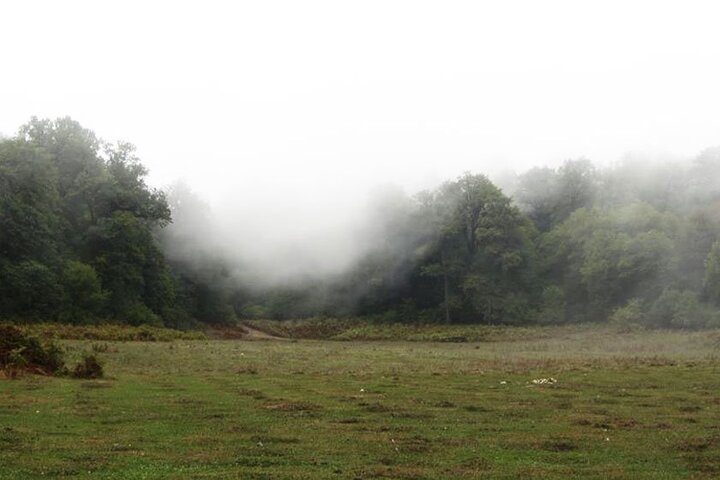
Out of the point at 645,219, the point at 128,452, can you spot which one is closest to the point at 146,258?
the point at 645,219

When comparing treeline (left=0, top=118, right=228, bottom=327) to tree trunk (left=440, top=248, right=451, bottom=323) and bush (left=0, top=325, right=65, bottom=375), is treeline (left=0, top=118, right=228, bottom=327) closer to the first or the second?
tree trunk (left=440, top=248, right=451, bottom=323)

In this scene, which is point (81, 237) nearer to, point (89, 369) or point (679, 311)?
point (89, 369)

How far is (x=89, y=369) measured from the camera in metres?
29.0

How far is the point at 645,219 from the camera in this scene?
82.3 m

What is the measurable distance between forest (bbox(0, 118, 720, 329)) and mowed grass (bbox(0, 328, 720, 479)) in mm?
34328

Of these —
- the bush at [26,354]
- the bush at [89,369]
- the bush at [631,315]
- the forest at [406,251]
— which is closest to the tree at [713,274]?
the forest at [406,251]

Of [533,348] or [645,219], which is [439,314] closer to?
[645,219]

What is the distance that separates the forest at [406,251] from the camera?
65375 mm

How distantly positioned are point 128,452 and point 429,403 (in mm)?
11073

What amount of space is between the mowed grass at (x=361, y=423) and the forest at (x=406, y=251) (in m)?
34.3

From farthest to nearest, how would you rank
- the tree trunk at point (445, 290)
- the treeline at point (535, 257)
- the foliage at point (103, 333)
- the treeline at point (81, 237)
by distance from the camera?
the tree trunk at point (445, 290)
the treeline at point (535, 257)
the treeline at point (81, 237)
the foliage at point (103, 333)

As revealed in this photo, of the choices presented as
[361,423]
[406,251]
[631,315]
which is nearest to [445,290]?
[406,251]

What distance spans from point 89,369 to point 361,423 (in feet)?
49.4

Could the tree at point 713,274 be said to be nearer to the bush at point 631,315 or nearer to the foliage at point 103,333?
the bush at point 631,315
